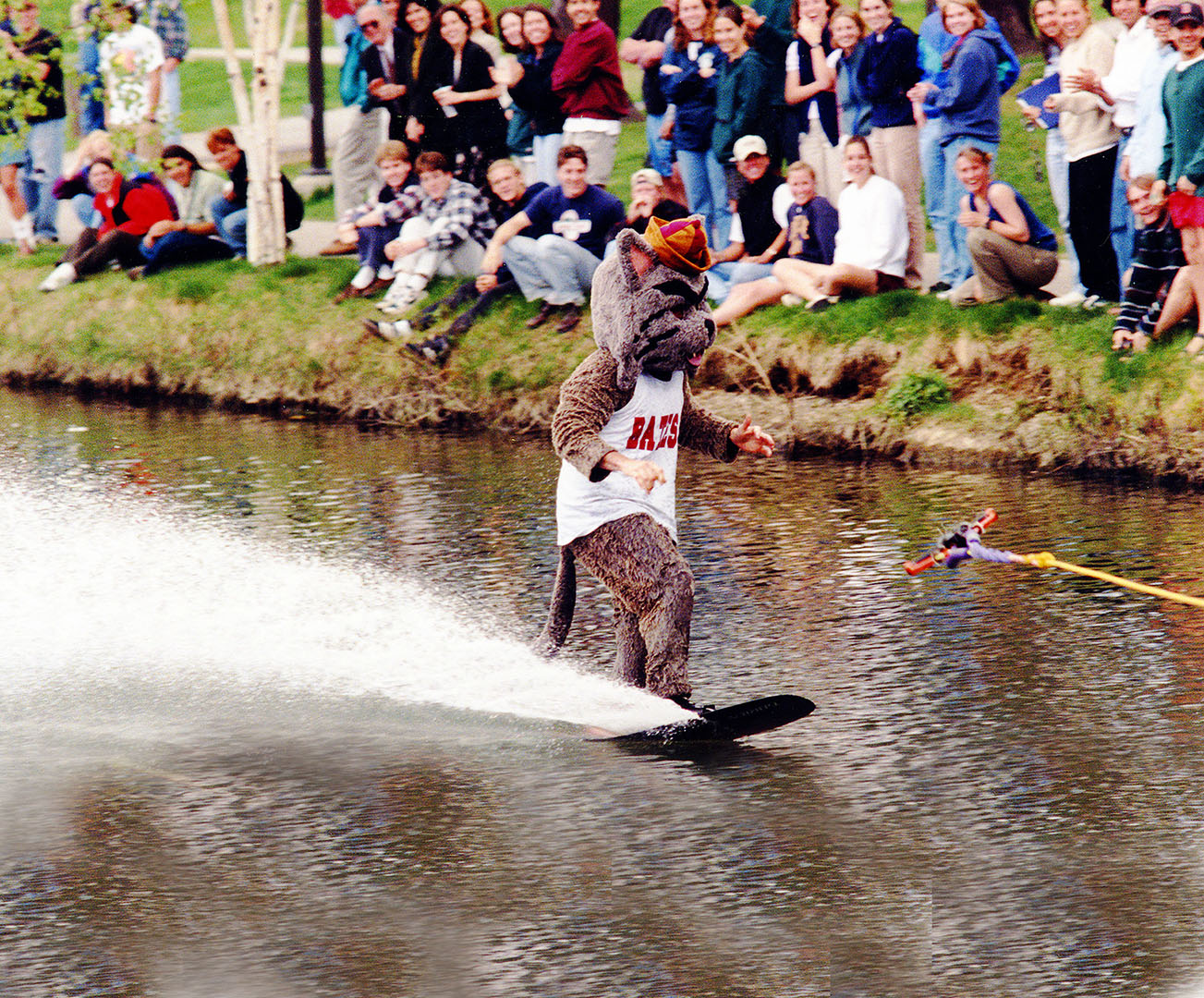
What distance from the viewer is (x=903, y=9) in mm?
30875

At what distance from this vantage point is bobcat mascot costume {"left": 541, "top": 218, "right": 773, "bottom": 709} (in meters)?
7.20

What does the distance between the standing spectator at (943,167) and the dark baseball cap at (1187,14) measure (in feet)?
5.07

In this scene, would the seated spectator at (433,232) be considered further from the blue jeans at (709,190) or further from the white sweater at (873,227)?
the white sweater at (873,227)

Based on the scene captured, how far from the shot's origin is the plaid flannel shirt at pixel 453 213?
48.8 ft

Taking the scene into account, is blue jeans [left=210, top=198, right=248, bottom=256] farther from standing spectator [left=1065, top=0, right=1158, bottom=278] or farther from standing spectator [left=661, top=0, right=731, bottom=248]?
standing spectator [left=1065, top=0, right=1158, bottom=278]

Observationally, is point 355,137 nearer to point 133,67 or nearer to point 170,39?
point 133,67

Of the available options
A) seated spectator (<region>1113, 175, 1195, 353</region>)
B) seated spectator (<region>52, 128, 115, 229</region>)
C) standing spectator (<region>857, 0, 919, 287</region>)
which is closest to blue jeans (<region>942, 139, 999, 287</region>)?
standing spectator (<region>857, 0, 919, 287</region>)

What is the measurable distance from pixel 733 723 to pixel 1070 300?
658cm

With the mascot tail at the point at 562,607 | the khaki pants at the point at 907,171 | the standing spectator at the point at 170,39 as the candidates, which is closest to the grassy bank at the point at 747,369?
the khaki pants at the point at 907,171

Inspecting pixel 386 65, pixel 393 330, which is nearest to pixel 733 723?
pixel 393 330

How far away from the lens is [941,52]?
13.9m

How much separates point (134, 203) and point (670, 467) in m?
10.9

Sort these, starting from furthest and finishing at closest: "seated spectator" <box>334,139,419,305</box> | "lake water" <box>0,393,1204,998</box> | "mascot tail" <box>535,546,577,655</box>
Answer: "seated spectator" <box>334,139,419,305</box>
"mascot tail" <box>535,546,577,655</box>
"lake water" <box>0,393,1204,998</box>

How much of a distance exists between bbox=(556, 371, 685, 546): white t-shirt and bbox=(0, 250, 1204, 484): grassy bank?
16.3ft
